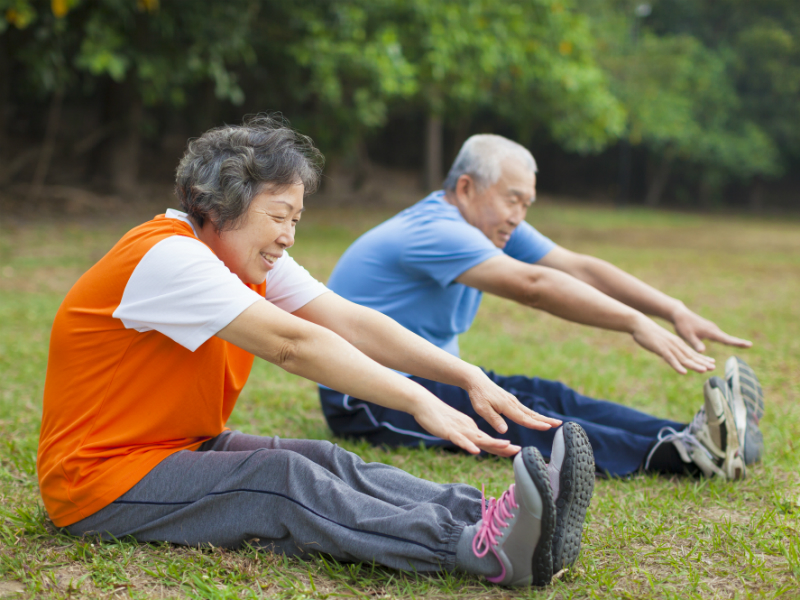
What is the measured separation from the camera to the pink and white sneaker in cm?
175

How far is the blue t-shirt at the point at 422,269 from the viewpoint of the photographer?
298 centimetres

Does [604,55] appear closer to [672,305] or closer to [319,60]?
[319,60]

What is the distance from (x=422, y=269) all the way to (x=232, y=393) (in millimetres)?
1097

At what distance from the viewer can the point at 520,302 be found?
296 centimetres

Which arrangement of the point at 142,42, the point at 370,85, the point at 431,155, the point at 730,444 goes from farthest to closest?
the point at 431,155, the point at 370,85, the point at 142,42, the point at 730,444

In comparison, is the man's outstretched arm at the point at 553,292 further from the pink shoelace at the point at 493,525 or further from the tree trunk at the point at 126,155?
the tree trunk at the point at 126,155

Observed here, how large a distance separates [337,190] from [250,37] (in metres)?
7.62

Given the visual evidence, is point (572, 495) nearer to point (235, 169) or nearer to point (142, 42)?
point (235, 169)

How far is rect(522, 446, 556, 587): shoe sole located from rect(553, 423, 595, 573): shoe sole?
55 mm

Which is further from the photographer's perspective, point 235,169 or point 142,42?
point 142,42

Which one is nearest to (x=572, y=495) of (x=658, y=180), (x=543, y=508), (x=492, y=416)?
(x=543, y=508)

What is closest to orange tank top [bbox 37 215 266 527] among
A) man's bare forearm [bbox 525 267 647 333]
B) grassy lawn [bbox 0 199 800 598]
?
grassy lawn [bbox 0 199 800 598]

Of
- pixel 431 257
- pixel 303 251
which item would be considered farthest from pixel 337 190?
pixel 431 257

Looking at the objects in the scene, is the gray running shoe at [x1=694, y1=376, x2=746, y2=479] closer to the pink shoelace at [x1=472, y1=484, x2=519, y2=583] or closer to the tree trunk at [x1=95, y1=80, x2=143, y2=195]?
the pink shoelace at [x1=472, y1=484, x2=519, y2=583]
